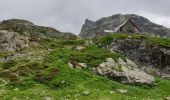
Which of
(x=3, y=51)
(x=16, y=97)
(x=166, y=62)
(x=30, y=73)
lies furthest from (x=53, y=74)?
(x=3, y=51)

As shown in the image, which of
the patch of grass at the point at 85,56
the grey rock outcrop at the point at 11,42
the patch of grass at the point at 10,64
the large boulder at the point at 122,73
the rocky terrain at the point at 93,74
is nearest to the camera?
the rocky terrain at the point at 93,74

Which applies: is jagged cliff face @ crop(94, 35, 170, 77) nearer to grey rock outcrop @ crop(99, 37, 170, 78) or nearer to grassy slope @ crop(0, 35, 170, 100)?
grey rock outcrop @ crop(99, 37, 170, 78)

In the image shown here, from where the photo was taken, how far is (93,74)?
5472 centimetres

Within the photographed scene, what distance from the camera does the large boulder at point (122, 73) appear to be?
56.0 meters

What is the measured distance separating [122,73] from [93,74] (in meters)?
4.93

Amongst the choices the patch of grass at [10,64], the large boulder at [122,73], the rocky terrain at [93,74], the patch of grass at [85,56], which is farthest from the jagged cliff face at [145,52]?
the patch of grass at [10,64]

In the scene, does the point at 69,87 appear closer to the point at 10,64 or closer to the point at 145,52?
the point at 10,64

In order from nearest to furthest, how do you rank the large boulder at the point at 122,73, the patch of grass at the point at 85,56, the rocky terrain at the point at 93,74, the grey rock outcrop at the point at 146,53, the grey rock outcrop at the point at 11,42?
the rocky terrain at the point at 93,74 → the large boulder at the point at 122,73 → the patch of grass at the point at 85,56 → the grey rock outcrop at the point at 146,53 → the grey rock outcrop at the point at 11,42

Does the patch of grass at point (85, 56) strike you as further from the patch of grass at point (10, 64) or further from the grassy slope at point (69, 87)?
the patch of grass at point (10, 64)

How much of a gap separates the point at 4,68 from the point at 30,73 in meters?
6.90

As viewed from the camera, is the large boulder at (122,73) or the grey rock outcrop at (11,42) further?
the grey rock outcrop at (11,42)

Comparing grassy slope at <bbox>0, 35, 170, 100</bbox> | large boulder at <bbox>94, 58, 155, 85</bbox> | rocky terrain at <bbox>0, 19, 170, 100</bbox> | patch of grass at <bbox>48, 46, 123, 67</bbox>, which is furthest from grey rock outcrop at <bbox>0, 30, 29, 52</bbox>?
large boulder at <bbox>94, 58, 155, 85</bbox>

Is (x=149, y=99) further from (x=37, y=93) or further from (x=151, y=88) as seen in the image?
(x=37, y=93)

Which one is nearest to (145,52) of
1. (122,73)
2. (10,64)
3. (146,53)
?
(146,53)
